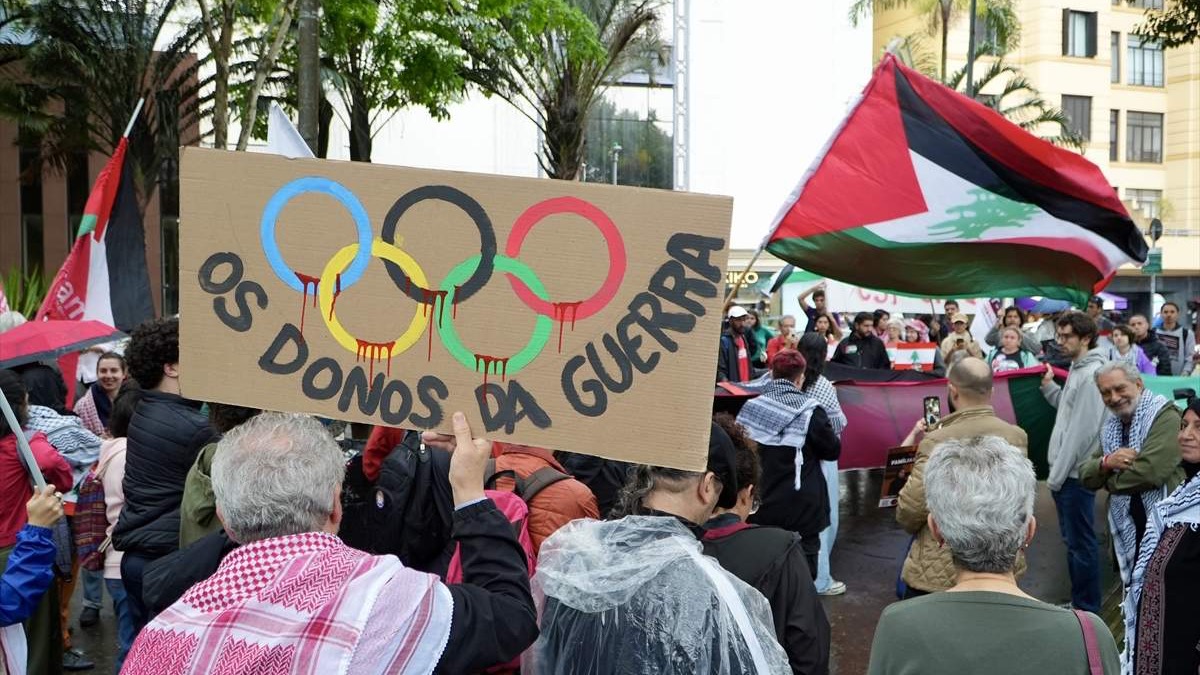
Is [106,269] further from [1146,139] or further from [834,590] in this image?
[1146,139]

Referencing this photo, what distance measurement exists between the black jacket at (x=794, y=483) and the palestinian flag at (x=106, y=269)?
14.8ft

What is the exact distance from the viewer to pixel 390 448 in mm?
3543

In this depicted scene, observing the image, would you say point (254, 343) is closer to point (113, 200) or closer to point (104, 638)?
point (104, 638)

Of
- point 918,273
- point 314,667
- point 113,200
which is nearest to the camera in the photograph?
point 314,667

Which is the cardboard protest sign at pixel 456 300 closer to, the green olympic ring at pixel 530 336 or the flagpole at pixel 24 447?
the green olympic ring at pixel 530 336

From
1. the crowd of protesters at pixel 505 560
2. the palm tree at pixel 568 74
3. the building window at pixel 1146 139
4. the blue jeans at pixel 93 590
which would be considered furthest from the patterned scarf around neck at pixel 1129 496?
the building window at pixel 1146 139

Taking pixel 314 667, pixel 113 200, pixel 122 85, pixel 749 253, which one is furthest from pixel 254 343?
pixel 749 253

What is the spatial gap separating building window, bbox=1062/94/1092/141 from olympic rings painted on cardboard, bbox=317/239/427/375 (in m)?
44.3

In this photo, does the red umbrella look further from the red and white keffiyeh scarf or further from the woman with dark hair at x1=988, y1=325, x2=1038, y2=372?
the woman with dark hair at x1=988, y1=325, x2=1038, y2=372

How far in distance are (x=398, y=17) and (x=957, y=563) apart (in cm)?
1471

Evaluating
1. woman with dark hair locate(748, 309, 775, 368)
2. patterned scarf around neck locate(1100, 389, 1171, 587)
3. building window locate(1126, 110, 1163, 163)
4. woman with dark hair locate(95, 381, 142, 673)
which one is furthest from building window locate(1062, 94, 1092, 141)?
woman with dark hair locate(95, 381, 142, 673)

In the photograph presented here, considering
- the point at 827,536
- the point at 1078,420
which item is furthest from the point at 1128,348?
the point at 1078,420

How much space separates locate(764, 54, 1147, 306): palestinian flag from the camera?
5.98 metres

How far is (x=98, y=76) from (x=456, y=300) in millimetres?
19748
